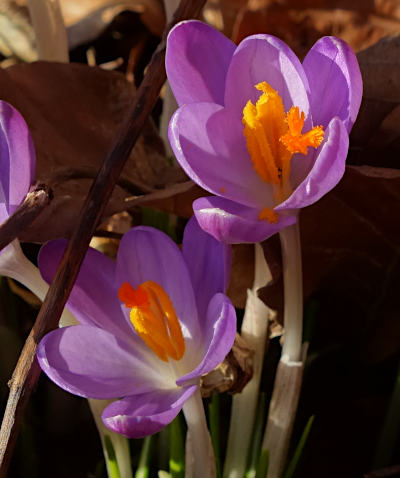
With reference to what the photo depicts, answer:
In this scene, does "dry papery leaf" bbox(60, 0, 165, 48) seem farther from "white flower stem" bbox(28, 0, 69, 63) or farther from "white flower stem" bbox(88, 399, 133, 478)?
"white flower stem" bbox(88, 399, 133, 478)

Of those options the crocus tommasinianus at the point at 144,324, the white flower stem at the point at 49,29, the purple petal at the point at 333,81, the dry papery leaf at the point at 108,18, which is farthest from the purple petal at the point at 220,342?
the dry papery leaf at the point at 108,18

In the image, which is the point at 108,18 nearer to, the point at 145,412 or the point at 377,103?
the point at 377,103

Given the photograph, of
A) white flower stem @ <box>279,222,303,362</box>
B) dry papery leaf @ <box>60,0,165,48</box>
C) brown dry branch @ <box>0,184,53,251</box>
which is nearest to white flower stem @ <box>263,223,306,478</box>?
white flower stem @ <box>279,222,303,362</box>

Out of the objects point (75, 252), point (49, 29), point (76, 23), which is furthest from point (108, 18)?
point (75, 252)

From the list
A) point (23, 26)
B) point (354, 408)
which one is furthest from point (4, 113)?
point (23, 26)

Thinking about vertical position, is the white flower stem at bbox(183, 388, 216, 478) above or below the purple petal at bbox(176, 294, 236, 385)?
below
